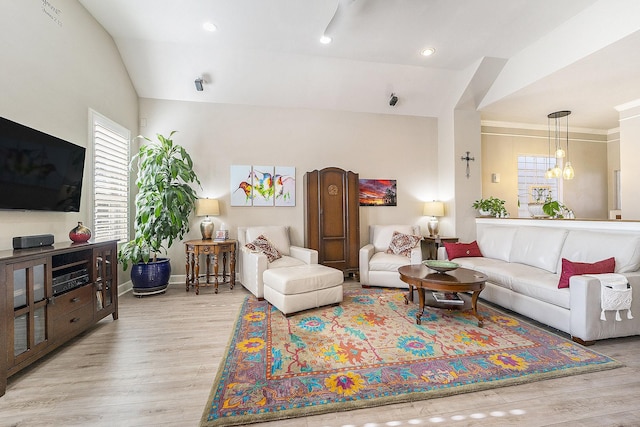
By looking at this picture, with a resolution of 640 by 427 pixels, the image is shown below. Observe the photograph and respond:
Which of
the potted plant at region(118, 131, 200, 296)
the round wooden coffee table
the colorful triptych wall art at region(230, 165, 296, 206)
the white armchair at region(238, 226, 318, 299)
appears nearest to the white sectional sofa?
the round wooden coffee table

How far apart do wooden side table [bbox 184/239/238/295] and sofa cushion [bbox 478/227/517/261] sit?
12.2 ft

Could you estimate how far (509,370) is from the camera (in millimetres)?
2066

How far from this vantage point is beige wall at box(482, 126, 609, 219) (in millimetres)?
5754

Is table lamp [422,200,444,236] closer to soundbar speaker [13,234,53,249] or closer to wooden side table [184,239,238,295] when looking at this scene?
wooden side table [184,239,238,295]

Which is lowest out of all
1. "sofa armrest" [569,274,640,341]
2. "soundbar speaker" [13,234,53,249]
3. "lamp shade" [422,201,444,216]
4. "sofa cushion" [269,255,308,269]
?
"sofa armrest" [569,274,640,341]

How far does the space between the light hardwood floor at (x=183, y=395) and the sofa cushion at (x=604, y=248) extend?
70 centimetres

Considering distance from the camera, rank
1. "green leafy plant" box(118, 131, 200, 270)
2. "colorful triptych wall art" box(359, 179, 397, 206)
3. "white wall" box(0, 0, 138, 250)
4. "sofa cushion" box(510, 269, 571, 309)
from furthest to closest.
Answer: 1. "colorful triptych wall art" box(359, 179, 397, 206)
2. "green leafy plant" box(118, 131, 200, 270)
3. "sofa cushion" box(510, 269, 571, 309)
4. "white wall" box(0, 0, 138, 250)

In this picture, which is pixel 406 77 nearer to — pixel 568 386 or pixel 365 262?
pixel 365 262

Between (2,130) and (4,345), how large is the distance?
1498 mm

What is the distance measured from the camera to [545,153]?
6.05m

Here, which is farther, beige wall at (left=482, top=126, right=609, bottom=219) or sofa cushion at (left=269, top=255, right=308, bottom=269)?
beige wall at (left=482, top=126, right=609, bottom=219)

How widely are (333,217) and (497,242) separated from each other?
241 cm

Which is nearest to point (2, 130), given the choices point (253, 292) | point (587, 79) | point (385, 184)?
point (253, 292)

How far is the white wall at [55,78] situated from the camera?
2.33 m
